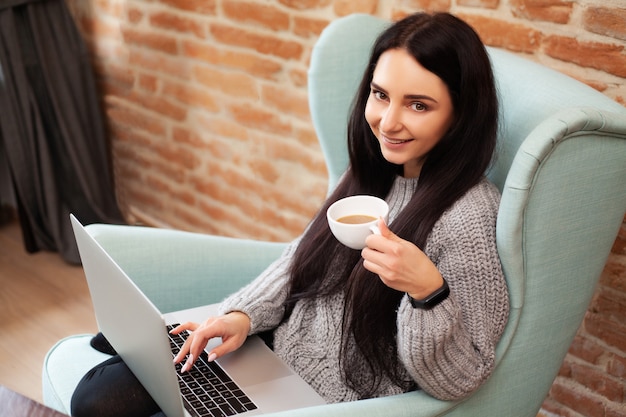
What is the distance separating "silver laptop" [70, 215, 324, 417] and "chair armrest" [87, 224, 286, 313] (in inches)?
3.6

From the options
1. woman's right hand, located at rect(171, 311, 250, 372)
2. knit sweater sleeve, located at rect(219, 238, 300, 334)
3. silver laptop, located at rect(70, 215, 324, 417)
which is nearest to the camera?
silver laptop, located at rect(70, 215, 324, 417)

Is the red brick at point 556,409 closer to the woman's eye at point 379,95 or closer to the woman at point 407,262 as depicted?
the woman at point 407,262

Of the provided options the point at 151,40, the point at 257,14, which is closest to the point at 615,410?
the point at 257,14

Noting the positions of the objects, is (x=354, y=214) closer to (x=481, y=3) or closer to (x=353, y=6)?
(x=481, y=3)

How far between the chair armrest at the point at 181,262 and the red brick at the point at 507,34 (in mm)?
674

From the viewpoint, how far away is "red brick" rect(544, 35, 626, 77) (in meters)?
1.51

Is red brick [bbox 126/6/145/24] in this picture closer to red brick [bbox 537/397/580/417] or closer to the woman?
the woman

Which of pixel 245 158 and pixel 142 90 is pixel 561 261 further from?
pixel 142 90

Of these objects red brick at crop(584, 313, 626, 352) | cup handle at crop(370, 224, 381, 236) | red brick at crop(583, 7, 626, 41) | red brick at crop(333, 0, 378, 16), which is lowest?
red brick at crop(584, 313, 626, 352)

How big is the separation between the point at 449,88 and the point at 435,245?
0.25 m

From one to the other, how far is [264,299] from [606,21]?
847 mm

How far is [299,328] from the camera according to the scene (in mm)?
A: 1426

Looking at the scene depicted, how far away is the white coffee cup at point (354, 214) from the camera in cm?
110

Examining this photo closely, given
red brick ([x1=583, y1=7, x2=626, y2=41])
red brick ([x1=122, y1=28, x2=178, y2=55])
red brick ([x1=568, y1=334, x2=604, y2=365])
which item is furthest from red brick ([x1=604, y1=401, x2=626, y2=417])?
red brick ([x1=122, y1=28, x2=178, y2=55])
